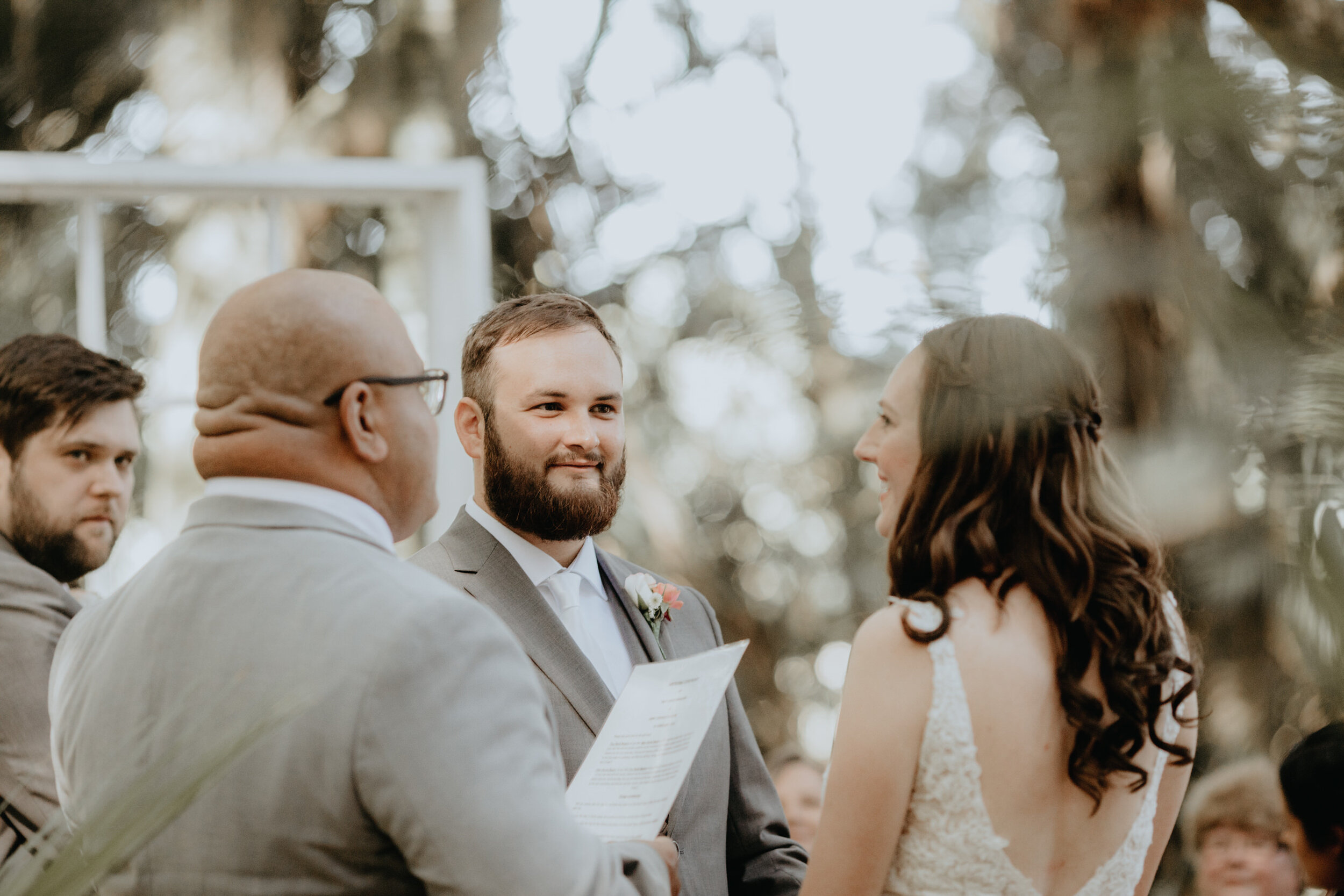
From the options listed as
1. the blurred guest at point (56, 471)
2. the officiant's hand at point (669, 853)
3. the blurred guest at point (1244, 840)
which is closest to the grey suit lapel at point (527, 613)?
the officiant's hand at point (669, 853)

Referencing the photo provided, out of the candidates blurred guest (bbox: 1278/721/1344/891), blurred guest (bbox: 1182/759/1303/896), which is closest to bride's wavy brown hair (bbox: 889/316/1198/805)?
blurred guest (bbox: 1278/721/1344/891)

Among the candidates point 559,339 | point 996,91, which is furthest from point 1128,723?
point 996,91

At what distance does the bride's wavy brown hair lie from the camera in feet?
6.29

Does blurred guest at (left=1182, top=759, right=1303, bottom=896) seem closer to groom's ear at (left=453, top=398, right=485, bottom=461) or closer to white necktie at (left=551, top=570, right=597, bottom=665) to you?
white necktie at (left=551, top=570, right=597, bottom=665)

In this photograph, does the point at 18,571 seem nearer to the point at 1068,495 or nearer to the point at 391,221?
the point at 1068,495

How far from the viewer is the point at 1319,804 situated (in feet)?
8.48

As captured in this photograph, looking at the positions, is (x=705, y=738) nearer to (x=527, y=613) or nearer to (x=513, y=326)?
(x=527, y=613)

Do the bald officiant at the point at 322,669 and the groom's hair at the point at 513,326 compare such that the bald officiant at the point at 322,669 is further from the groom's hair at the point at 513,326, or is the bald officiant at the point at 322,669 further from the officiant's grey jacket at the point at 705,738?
the groom's hair at the point at 513,326

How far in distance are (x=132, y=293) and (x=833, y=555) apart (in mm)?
7420

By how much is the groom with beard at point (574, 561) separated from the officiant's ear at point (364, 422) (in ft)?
2.83

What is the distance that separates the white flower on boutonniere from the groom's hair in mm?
505

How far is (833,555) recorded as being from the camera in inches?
431

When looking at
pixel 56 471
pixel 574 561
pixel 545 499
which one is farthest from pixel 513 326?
pixel 56 471

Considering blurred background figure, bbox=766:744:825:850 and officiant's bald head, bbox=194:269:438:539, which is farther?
blurred background figure, bbox=766:744:825:850
